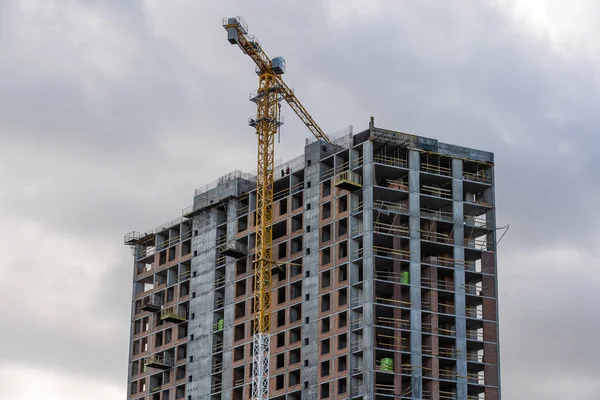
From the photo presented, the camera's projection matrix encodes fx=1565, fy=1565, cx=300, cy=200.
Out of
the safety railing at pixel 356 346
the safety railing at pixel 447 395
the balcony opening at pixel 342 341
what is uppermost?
the balcony opening at pixel 342 341

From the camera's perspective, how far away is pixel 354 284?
655 ft

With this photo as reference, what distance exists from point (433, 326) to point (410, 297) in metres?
4.70

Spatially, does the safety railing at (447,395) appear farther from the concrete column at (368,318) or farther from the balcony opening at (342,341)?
the balcony opening at (342,341)

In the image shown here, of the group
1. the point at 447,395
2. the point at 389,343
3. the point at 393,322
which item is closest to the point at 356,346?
the point at 389,343

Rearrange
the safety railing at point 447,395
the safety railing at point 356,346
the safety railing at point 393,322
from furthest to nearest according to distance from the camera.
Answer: the safety railing at point 447,395, the safety railing at point 393,322, the safety railing at point 356,346

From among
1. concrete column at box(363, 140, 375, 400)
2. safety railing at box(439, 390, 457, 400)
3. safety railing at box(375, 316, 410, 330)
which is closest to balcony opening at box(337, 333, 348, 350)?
concrete column at box(363, 140, 375, 400)

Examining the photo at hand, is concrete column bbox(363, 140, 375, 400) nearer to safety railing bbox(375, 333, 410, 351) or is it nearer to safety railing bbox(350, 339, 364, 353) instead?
safety railing bbox(350, 339, 364, 353)

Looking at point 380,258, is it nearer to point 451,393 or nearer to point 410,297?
point 410,297

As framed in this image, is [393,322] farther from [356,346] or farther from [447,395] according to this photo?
[447,395]

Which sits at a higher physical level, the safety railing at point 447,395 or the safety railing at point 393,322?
the safety railing at point 393,322

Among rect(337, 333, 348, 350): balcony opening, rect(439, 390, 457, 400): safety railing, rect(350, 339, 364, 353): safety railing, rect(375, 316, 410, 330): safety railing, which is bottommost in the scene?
rect(439, 390, 457, 400): safety railing

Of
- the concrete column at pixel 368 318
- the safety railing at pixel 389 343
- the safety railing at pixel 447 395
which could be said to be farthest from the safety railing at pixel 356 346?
the safety railing at pixel 447 395

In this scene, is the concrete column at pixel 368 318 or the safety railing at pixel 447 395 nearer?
the concrete column at pixel 368 318

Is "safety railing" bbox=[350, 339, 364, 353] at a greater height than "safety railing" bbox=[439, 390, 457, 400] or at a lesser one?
greater
